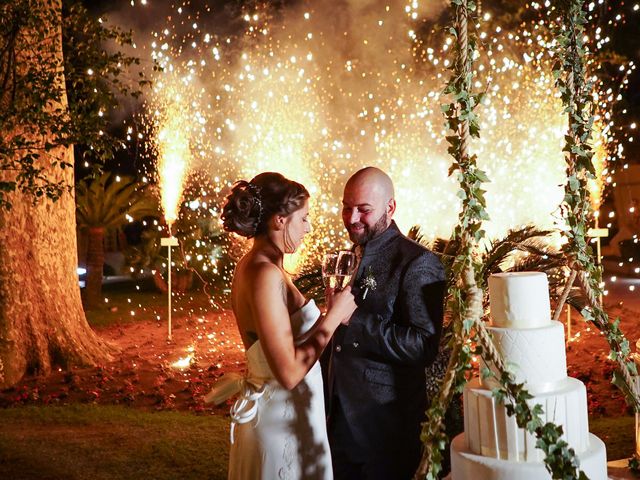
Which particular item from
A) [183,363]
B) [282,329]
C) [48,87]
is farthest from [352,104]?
[282,329]

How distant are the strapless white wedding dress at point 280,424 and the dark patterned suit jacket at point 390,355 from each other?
0.93ft

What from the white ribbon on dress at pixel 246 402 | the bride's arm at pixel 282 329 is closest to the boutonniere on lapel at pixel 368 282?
the bride's arm at pixel 282 329

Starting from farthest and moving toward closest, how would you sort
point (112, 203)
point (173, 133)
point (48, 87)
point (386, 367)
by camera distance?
point (112, 203), point (173, 133), point (48, 87), point (386, 367)

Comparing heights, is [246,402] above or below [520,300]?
below

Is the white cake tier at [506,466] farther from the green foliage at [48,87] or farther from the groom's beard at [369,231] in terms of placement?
the green foliage at [48,87]

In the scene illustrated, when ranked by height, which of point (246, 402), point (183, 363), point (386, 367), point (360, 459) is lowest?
point (183, 363)

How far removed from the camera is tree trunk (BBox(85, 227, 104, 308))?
18872mm

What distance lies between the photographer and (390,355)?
364 cm

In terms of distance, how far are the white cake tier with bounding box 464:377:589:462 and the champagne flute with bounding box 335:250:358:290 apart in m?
0.75

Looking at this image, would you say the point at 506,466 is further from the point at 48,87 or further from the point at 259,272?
the point at 48,87

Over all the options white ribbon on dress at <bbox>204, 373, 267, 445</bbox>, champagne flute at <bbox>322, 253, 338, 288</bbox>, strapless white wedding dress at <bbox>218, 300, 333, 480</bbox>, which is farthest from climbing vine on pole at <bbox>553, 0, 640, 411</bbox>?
white ribbon on dress at <bbox>204, 373, 267, 445</bbox>

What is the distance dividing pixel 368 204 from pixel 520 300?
4.72 feet

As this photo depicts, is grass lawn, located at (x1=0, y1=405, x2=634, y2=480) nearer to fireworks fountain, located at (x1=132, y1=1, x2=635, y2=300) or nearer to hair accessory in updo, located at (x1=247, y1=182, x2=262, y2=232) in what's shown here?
hair accessory in updo, located at (x1=247, y1=182, x2=262, y2=232)

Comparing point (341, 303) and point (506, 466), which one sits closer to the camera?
point (506, 466)
